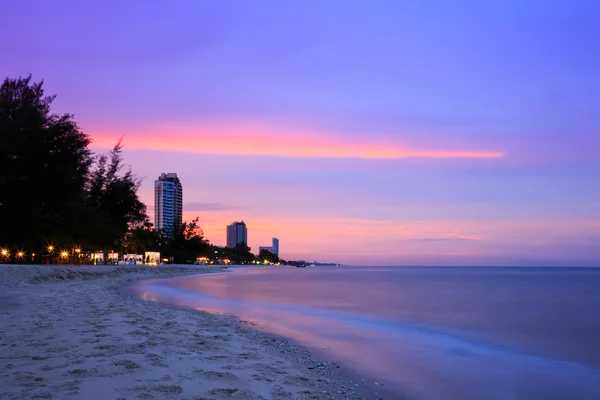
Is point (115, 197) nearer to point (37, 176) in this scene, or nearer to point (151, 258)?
point (37, 176)

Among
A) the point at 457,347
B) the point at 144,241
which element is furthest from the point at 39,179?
the point at 144,241

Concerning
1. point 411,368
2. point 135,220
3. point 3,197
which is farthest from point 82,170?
point 411,368

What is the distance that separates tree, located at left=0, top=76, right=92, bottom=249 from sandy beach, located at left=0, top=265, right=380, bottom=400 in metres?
29.7

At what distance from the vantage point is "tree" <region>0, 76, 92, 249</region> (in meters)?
36.6

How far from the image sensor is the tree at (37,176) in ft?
120

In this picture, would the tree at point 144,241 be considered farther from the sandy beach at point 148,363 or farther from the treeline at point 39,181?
the sandy beach at point 148,363

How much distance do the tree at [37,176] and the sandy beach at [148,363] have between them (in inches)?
1168

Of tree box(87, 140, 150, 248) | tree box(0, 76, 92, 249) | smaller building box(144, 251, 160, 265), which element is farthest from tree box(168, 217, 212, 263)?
tree box(0, 76, 92, 249)

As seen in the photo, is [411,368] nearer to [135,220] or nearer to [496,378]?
[496,378]

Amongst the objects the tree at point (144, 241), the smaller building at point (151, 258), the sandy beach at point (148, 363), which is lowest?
the smaller building at point (151, 258)

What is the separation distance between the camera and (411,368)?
1038 centimetres

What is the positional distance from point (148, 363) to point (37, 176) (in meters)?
37.0

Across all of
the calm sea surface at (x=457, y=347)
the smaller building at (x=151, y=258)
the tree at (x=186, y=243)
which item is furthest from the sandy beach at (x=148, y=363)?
the tree at (x=186, y=243)

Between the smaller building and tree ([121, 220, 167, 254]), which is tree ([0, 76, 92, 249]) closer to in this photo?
tree ([121, 220, 167, 254])
